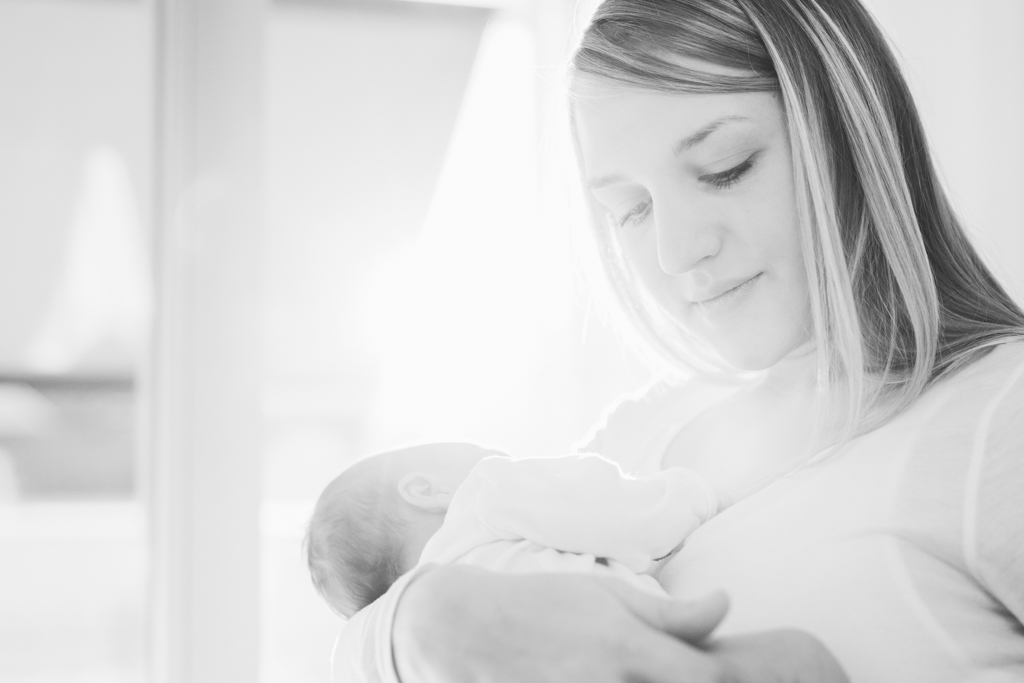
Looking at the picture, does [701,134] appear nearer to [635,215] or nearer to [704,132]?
[704,132]

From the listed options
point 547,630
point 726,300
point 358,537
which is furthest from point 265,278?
point 547,630

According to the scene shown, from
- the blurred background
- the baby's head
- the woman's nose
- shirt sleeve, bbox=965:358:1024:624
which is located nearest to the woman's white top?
shirt sleeve, bbox=965:358:1024:624

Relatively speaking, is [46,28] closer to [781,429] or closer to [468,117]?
[468,117]

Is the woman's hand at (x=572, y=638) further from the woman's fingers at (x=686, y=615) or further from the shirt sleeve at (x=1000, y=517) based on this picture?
the shirt sleeve at (x=1000, y=517)

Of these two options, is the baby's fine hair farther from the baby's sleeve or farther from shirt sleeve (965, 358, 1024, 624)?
shirt sleeve (965, 358, 1024, 624)

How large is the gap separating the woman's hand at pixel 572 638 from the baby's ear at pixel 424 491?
171mm

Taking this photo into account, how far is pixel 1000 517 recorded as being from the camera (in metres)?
0.61

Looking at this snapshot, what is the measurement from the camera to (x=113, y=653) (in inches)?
58.4

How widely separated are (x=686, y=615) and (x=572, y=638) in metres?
0.08

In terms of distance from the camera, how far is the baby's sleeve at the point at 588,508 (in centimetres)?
67

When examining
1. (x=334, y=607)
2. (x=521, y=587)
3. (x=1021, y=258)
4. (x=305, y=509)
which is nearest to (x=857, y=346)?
(x=521, y=587)

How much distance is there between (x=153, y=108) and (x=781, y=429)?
1246 millimetres

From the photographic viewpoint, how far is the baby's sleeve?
67 cm

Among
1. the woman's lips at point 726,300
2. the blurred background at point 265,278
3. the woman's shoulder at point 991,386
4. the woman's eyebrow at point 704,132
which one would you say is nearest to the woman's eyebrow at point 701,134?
the woman's eyebrow at point 704,132
